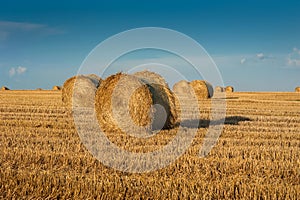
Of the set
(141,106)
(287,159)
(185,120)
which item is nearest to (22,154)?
(141,106)

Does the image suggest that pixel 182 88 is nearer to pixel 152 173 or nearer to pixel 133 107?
pixel 133 107

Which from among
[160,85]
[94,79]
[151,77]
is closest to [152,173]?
[160,85]

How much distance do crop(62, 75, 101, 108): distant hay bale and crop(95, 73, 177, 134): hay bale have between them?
5848 mm

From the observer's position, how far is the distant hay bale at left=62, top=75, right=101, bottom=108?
1619cm

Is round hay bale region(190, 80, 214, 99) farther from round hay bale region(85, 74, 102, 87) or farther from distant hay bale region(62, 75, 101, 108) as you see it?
distant hay bale region(62, 75, 101, 108)

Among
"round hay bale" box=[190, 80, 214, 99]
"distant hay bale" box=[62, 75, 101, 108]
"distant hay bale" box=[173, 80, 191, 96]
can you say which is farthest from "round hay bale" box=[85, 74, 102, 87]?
"round hay bale" box=[190, 80, 214, 99]

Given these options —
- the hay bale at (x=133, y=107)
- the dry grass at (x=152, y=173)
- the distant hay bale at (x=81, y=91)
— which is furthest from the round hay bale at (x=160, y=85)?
the distant hay bale at (x=81, y=91)

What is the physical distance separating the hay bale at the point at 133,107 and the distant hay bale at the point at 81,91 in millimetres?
A: 5848

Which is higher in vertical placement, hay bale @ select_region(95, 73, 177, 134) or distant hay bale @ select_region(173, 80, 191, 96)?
distant hay bale @ select_region(173, 80, 191, 96)

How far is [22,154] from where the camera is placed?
631 cm

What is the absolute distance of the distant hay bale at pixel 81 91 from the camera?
16.2 m

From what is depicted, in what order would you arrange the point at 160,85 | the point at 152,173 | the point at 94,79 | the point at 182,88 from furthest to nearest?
1. the point at 182,88
2. the point at 94,79
3. the point at 160,85
4. the point at 152,173

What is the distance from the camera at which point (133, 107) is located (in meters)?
9.74

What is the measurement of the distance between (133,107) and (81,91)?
23.3 feet
